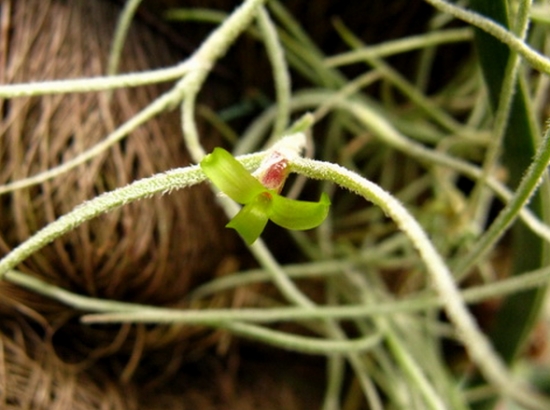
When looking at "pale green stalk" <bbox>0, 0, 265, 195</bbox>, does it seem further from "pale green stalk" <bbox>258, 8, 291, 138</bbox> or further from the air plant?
the air plant

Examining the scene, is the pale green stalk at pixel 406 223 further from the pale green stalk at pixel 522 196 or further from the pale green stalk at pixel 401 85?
the pale green stalk at pixel 401 85

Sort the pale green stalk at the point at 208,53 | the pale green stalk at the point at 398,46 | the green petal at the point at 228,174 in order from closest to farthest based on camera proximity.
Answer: the green petal at the point at 228,174 < the pale green stalk at the point at 208,53 < the pale green stalk at the point at 398,46

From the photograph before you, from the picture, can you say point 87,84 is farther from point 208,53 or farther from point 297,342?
point 297,342

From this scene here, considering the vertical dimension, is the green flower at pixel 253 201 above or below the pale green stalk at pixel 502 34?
below

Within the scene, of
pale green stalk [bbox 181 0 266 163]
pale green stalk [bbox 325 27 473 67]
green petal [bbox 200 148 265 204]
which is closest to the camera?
green petal [bbox 200 148 265 204]

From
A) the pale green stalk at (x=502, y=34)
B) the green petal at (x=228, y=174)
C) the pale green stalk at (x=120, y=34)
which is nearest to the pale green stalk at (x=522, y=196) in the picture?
the pale green stalk at (x=502, y=34)

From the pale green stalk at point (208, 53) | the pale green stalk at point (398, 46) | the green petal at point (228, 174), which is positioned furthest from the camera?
the pale green stalk at point (398, 46)

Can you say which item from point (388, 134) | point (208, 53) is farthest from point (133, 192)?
point (388, 134)

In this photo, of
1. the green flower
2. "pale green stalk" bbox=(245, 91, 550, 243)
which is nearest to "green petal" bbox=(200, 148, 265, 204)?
the green flower

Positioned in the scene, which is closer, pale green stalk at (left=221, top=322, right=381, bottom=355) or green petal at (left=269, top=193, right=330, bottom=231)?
green petal at (left=269, top=193, right=330, bottom=231)
